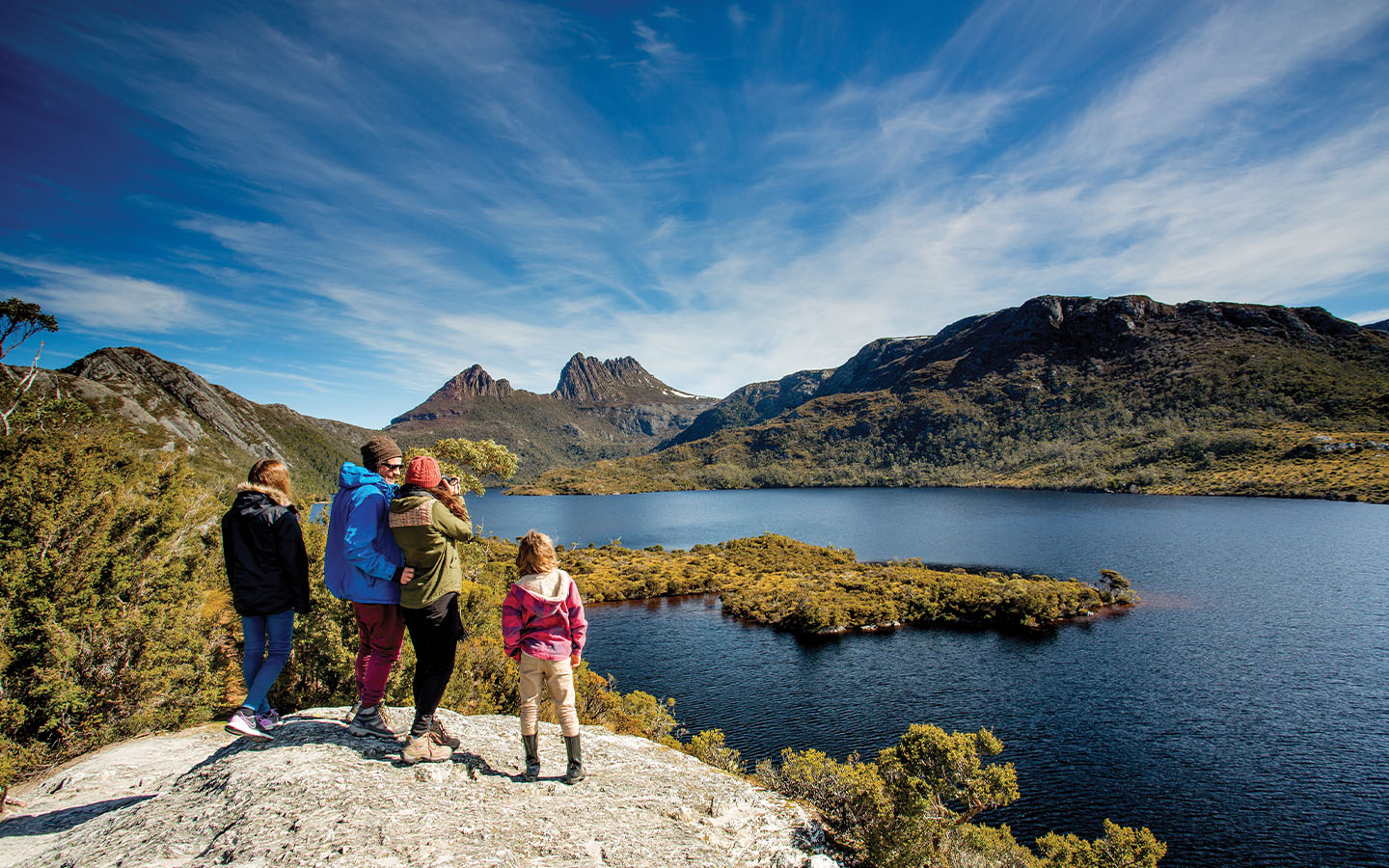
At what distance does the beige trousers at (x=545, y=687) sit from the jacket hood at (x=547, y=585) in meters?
0.72

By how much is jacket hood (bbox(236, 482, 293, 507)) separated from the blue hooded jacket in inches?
38.3

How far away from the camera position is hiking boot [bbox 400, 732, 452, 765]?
6.08 m

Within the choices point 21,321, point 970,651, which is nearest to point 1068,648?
point 970,651

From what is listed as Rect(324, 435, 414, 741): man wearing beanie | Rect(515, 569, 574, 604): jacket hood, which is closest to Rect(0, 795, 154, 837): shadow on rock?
Rect(324, 435, 414, 741): man wearing beanie

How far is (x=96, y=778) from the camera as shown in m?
6.45

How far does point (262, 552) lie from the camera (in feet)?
19.8

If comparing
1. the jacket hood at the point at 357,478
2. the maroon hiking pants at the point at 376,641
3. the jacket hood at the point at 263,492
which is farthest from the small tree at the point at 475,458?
the jacket hood at the point at 357,478

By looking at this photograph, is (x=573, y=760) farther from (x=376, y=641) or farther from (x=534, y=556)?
(x=376, y=641)

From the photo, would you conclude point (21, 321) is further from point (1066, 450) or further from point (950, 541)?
point (1066, 450)

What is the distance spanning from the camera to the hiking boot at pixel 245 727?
598 cm

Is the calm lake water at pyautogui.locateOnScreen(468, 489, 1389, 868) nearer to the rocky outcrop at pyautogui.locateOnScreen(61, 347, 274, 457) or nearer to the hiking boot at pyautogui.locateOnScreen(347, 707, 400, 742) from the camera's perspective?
the hiking boot at pyautogui.locateOnScreen(347, 707, 400, 742)

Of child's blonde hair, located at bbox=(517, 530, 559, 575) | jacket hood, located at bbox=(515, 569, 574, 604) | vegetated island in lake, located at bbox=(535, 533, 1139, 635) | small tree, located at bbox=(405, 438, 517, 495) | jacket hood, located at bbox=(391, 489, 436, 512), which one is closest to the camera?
jacket hood, located at bbox=(391, 489, 436, 512)

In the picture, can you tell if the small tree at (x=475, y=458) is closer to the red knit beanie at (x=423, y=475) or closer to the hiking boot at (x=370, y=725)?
the hiking boot at (x=370, y=725)

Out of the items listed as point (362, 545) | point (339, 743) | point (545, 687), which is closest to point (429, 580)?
point (362, 545)
